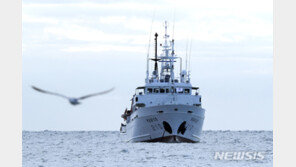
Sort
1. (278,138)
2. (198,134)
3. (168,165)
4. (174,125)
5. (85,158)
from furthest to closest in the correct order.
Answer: (198,134) < (174,125) < (85,158) < (168,165) < (278,138)

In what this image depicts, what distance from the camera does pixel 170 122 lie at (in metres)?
84.2

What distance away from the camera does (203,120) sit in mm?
92250

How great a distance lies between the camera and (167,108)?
274 feet

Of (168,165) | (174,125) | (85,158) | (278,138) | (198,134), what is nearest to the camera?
(278,138)

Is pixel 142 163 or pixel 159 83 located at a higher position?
pixel 159 83

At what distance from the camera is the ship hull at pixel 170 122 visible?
8369 centimetres

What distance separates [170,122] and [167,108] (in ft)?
5.89

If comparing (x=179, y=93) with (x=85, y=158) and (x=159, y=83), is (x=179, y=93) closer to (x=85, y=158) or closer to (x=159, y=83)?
(x=159, y=83)

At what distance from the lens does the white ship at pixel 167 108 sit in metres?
84.1

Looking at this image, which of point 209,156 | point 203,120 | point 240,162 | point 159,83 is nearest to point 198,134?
point 203,120

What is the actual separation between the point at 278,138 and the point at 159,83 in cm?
4092

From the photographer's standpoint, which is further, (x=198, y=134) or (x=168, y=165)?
(x=198, y=134)

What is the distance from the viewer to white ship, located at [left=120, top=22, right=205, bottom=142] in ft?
276

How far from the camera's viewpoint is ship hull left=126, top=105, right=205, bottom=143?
83.7 meters
